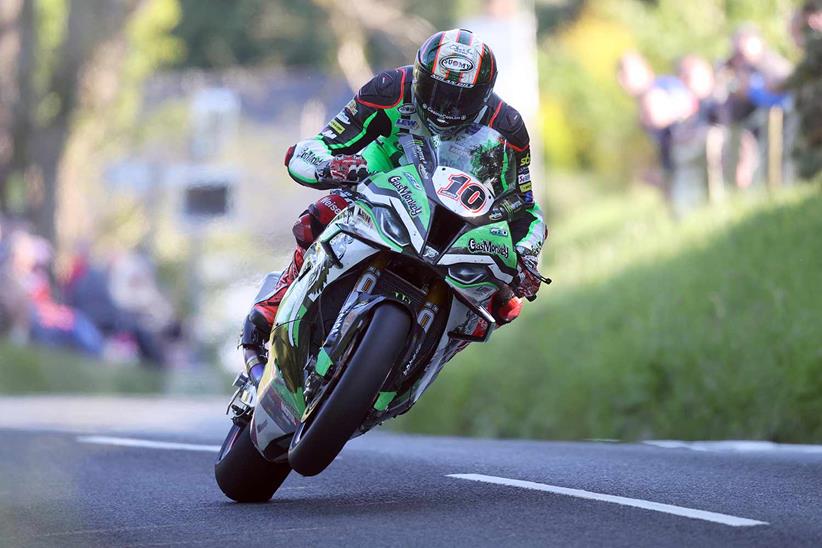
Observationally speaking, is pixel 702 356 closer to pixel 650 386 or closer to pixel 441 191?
pixel 650 386

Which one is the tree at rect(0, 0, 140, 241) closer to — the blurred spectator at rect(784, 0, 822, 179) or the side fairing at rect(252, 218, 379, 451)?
the blurred spectator at rect(784, 0, 822, 179)

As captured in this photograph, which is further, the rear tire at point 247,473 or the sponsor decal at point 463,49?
the rear tire at point 247,473

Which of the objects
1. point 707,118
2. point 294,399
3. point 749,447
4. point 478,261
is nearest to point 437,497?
point 294,399

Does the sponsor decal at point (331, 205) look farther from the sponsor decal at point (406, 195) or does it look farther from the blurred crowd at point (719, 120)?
the blurred crowd at point (719, 120)

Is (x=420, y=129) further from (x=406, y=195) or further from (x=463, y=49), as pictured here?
(x=406, y=195)

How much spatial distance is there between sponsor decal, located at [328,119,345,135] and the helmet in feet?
1.62

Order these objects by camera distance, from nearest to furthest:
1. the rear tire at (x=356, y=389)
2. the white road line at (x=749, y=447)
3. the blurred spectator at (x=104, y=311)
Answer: the rear tire at (x=356, y=389)
the white road line at (x=749, y=447)
the blurred spectator at (x=104, y=311)

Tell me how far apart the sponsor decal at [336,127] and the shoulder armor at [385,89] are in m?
0.16

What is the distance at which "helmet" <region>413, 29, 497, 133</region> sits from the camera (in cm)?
753

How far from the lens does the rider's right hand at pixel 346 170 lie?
25.0ft

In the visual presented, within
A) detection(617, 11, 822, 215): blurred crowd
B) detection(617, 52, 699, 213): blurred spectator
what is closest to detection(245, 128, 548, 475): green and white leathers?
detection(617, 11, 822, 215): blurred crowd

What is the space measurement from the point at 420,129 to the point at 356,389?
53.1 inches

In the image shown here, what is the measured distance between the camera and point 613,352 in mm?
14500

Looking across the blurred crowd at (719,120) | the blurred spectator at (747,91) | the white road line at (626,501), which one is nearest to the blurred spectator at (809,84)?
the blurred spectator at (747,91)
